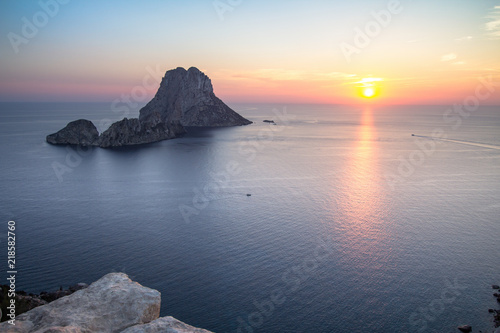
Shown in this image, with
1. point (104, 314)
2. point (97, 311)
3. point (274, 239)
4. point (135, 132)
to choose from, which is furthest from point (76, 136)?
point (104, 314)

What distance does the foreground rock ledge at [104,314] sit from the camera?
16797mm

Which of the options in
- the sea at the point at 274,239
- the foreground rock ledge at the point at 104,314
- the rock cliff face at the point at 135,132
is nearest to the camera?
the foreground rock ledge at the point at 104,314

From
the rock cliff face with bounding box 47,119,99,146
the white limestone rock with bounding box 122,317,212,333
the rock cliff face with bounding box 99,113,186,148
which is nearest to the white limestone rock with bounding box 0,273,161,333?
the white limestone rock with bounding box 122,317,212,333

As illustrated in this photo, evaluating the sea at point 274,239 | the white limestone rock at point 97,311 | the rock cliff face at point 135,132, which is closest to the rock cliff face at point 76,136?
the rock cliff face at point 135,132

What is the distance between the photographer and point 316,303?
1358 inches

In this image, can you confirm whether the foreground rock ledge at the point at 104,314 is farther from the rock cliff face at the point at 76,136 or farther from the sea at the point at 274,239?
the rock cliff face at the point at 76,136

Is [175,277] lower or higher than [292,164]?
lower

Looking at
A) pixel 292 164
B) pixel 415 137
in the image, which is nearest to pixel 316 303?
pixel 292 164

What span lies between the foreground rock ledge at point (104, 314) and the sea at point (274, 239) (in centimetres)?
1394

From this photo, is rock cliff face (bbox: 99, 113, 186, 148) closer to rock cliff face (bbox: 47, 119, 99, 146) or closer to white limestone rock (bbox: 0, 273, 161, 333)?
rock cliff face (bbox: 47, 119, 99, 146)

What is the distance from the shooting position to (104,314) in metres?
18.0

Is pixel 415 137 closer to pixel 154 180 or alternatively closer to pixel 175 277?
pixel 154 180

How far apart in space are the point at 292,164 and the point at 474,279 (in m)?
70.3

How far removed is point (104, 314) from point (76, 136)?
142 m
